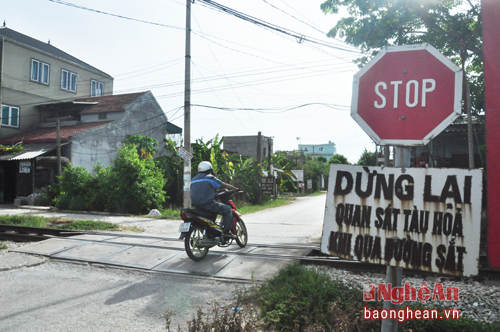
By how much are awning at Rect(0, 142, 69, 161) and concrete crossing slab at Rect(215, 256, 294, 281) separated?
19.4 m

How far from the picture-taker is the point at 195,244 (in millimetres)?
6746

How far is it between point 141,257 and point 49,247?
2.42 m

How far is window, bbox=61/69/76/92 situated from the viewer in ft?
101

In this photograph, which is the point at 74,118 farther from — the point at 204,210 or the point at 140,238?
the point at 204,210

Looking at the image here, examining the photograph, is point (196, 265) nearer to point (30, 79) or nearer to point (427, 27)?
point (427, 27)

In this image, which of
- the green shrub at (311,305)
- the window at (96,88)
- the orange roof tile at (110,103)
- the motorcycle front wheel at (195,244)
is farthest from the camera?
the window at (96,88)

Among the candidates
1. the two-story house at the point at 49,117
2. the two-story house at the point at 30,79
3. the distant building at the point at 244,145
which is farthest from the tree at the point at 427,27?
the distant building at the point at 244,145

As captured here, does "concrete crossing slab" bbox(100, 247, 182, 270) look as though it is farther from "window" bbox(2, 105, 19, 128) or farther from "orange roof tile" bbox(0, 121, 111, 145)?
"window" bbox(2, 105, 19, 128)

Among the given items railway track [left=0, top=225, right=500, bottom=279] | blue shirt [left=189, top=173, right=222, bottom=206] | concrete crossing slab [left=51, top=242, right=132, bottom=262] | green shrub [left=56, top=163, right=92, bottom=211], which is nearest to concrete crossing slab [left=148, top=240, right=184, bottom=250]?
railway track [left=0, top=225, right=500, bottom=279]

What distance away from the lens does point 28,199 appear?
22.0m

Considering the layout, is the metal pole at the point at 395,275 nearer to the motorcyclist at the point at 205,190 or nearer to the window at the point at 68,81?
the motorcyclist at the point at 205,190

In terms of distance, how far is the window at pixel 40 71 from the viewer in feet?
92.0

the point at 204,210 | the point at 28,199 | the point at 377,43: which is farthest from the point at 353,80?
the point at 28,199

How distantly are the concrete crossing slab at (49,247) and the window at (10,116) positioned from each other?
71.7 ft
